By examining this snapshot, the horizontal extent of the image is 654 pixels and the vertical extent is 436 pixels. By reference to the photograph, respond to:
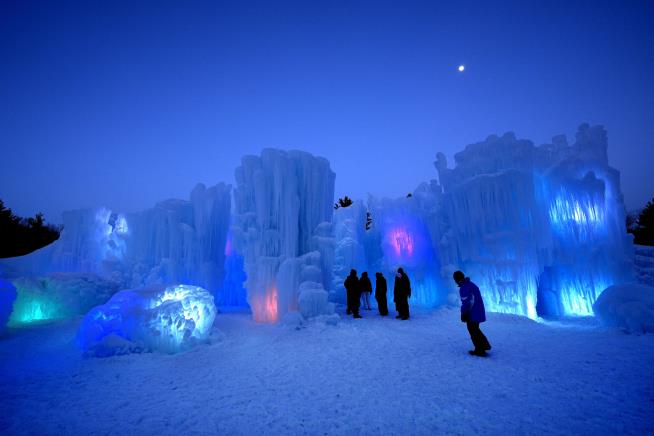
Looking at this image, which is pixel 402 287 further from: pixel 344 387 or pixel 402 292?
pixel 344 387

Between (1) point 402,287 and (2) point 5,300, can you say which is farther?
(1) point 402,287

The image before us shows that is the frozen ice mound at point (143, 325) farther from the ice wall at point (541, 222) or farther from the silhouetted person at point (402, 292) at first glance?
the ice wall at point (541, 222)

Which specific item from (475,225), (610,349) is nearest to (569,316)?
(475,225)

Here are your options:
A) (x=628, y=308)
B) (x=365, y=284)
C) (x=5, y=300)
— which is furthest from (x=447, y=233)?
(x=5, y=300)

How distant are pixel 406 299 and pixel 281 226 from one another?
5832 millimetres

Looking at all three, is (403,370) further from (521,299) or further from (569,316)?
(569,316)

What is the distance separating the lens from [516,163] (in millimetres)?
13391

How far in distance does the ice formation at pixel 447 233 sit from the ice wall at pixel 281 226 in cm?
4

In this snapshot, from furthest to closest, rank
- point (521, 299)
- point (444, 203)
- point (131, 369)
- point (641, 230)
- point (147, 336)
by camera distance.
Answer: point (641, 230)
point (444, 203)
point (521, 299)
point (147, 336)
point (131, 369)

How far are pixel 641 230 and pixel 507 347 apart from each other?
32536mm

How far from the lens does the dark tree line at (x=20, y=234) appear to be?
26609mm

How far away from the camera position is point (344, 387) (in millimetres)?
4930

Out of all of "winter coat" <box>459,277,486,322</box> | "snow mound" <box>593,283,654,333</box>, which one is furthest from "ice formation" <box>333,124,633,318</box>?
"winter coat" <box>459,277,486,322</box>

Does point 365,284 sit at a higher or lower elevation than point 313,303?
higher
